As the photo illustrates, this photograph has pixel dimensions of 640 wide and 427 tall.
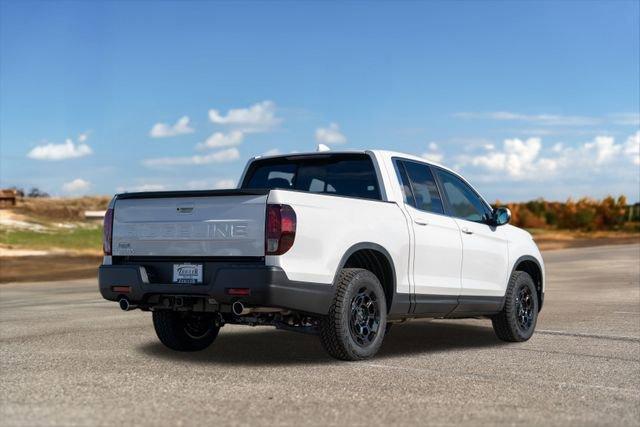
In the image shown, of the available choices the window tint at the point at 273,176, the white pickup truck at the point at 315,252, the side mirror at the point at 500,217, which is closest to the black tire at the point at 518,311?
the white pickup truck at the point at 315,252

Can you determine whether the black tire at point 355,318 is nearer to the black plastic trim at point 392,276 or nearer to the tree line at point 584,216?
the black plastic trim at point 392,276

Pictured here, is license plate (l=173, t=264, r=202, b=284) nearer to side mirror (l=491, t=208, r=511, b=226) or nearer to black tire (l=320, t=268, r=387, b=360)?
black tire (l=320, t=268, r=387, b=360)

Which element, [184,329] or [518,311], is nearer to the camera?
[184,329]

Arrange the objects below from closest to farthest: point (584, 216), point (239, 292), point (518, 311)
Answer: point (239, 292), point (518, 311), point (584, 216)

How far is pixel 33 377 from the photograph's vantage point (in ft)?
24.8

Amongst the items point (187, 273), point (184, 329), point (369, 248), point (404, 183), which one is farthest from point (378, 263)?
point (184, 329)

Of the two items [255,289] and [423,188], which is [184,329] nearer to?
[255,289]

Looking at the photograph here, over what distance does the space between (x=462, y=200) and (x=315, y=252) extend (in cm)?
294

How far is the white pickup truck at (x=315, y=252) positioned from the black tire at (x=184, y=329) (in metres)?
0.01

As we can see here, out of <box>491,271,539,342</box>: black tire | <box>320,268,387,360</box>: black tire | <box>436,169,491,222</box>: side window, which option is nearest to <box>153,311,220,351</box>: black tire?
<box>320,268,387,360</box>: black tire

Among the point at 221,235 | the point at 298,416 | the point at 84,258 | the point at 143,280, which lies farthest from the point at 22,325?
the point at 84,258

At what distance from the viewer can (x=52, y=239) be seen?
41219 millimetres

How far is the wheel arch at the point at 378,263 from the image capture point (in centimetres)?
845

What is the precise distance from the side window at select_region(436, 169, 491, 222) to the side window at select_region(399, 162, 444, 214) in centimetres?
23
